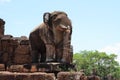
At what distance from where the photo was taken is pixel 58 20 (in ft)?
40.2

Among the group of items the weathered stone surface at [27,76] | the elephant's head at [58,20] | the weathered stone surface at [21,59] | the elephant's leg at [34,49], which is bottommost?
the weathered stone surface at [27,76]

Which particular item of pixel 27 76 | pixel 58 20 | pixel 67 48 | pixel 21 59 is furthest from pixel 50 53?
pixel 27 76

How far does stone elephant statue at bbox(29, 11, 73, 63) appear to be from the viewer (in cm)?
1207

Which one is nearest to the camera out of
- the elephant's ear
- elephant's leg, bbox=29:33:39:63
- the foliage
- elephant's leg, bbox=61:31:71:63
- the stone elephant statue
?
elephant's leg, bbox=61:31:71:63

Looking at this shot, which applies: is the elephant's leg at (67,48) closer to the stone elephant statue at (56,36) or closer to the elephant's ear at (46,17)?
the stone elephant statue at (56,36)

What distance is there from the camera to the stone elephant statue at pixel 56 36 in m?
12.1

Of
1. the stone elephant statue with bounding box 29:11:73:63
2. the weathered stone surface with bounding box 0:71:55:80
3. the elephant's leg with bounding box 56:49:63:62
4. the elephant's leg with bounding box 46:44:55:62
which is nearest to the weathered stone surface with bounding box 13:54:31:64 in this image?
the stone elephant statue with bounding box 29:11:73:63

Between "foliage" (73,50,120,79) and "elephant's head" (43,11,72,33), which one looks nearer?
"elephant's head" (43,11,72,33)

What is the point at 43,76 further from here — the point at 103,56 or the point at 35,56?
the point at 103,56

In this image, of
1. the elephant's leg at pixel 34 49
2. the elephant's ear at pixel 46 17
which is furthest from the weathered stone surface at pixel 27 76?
the elephant's leg at pixel 34 49

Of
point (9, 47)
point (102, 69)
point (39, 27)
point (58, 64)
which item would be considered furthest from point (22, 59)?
point (102, 69)

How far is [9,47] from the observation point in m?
14.4

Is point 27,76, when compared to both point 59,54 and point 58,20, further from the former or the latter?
point 58,20

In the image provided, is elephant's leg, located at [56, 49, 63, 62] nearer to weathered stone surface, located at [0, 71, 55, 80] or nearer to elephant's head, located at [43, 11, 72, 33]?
elephant's head, located at [43, 11, 72, 33]
